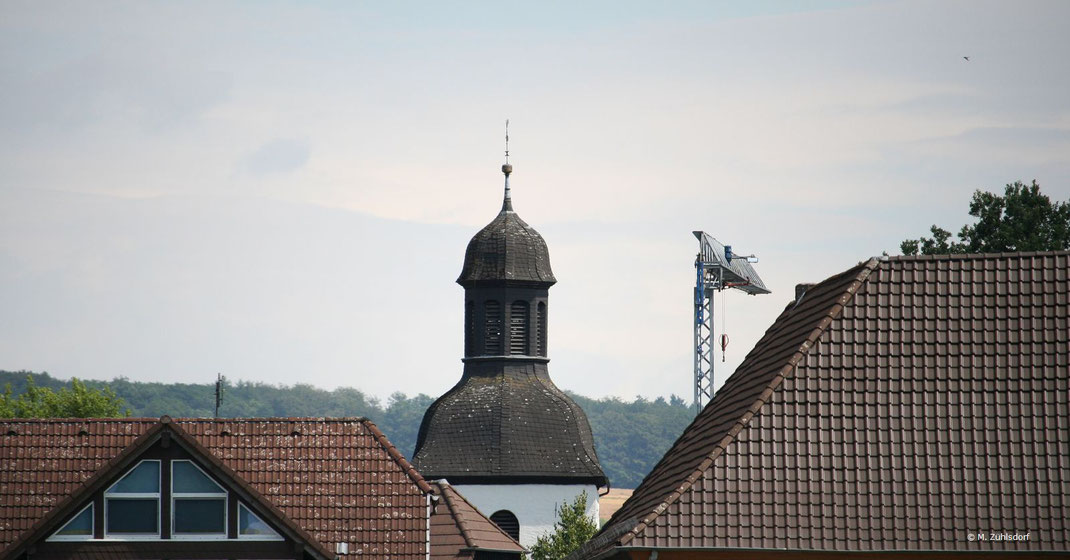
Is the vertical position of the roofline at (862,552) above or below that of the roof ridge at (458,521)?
below

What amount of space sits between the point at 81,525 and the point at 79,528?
0.07 m

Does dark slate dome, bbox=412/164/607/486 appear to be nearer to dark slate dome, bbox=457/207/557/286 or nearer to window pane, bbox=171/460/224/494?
dark slate dome, bbox=457/207/557/286

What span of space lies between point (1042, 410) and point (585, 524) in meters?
36.4

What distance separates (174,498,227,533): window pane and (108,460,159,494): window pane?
0.60 metres

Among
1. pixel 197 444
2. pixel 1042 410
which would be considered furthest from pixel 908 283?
pixel 197 444

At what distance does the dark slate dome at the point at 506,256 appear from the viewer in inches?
2643

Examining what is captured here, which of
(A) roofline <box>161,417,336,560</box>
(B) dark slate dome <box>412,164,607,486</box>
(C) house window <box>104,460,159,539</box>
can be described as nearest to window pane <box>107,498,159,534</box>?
(C) house window <box>104,460,159,539</box>

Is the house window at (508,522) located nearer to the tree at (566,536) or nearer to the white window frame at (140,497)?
the tree at (566,536)

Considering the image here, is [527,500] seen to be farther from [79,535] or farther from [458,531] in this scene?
[79,535]

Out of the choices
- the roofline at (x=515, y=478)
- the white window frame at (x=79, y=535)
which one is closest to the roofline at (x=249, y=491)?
the white window frame at (x=79, y=535)

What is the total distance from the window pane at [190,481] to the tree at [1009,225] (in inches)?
1055

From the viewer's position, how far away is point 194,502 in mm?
36406

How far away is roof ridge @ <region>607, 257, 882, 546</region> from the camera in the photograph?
2558cm

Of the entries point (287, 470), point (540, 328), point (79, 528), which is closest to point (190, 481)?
point (79, 528)
